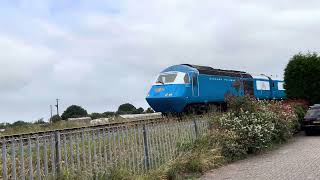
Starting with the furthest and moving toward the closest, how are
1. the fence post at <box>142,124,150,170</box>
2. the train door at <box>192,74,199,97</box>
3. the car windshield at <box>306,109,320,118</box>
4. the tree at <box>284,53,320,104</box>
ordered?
the tree at <box>284,53,320,104</box>
the train door at <box>192,74,199,97</box>
the car windshield at <box>306,109,320,118</box>
the fence post at <box>142,124,150,170</box>

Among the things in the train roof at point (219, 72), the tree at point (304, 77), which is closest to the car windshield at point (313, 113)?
the tree at point (304, 77)

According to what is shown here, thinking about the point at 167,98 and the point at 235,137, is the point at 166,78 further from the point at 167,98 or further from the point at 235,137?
the point at 235,137

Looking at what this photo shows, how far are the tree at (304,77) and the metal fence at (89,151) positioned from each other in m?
17.4

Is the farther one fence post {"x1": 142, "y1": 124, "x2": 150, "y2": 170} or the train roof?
the train roof

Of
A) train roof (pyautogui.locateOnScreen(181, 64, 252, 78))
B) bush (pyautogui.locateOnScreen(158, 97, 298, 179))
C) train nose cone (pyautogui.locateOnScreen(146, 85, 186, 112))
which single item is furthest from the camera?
train roof (pyautogui.locateOnScreen(181, 64, 252, 78))

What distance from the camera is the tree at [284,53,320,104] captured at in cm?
2942

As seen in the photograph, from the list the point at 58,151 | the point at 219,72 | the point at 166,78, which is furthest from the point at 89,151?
the point at 219,72

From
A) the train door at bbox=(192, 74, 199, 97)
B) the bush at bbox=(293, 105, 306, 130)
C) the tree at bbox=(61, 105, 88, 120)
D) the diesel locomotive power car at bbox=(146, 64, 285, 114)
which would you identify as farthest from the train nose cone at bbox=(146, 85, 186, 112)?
the tree at bbox=(61, 105, 88, 120)

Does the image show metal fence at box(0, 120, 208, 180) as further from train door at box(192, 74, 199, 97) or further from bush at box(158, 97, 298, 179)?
train door at box(192, 74, 199, 97)

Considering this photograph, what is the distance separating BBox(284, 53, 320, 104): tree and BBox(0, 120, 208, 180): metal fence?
1737cm

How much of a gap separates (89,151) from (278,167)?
5.75 metres

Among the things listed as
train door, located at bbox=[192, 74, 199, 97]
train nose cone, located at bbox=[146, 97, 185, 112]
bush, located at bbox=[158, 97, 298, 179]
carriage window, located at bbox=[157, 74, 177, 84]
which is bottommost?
bush, located at bbox=[158, 97, 298, 179]

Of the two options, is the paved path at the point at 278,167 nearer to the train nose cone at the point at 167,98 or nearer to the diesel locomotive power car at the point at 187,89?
the diesel locomotive power car at the point at 187,89

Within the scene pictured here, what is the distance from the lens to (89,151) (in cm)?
974
